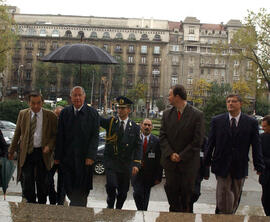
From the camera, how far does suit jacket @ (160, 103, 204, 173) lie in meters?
5.74

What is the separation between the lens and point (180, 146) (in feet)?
19.0

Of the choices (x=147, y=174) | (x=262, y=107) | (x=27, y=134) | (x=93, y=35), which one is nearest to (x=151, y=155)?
(x=147, y=174)

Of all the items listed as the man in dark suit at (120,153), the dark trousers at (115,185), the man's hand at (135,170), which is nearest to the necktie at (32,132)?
the man in dark suit at (120,153)

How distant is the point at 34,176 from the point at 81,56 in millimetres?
3342

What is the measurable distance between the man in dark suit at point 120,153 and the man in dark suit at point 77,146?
1.44 feet

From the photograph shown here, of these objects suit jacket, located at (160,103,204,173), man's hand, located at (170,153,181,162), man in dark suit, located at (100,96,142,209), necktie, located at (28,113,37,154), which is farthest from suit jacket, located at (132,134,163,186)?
necktie, located at (28,113,37,154)

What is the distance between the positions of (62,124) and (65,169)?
0.68m

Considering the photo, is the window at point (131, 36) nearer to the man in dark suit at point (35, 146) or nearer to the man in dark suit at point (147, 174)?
the man in dark suit at point (147, 174)

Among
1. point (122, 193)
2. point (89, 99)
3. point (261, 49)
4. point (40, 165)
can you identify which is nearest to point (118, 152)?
point (122, 193)

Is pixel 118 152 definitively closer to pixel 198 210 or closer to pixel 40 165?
pixel 40 165

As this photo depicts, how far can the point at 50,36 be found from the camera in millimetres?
86312

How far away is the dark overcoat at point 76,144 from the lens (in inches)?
244

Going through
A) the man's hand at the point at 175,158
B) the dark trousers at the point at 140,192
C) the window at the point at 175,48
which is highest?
the window at the point at 175,48

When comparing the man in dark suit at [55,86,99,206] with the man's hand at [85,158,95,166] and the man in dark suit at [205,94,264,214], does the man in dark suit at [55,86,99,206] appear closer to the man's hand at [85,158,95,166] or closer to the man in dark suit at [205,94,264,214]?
the man's hand at [85,158,95,166]
